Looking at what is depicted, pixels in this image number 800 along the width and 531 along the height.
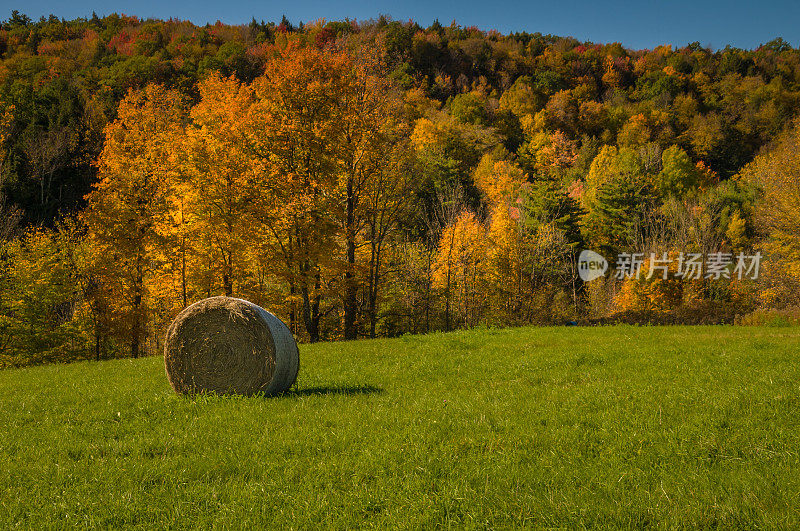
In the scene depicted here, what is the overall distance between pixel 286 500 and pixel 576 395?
5647 mm

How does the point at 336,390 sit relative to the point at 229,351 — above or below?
below

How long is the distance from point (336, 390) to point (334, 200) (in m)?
14.3

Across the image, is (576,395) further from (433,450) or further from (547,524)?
(547,524)

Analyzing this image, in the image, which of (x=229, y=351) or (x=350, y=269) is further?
(x=350, y=269)

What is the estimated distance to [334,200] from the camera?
23.6m

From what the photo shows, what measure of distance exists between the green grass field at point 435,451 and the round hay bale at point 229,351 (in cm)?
60

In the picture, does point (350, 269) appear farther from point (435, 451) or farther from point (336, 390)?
point (435, 451)

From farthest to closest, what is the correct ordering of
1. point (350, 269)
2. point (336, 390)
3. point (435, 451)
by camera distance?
point (350, 269), point (336, 390), point (435, 451)

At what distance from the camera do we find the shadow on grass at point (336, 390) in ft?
33.6

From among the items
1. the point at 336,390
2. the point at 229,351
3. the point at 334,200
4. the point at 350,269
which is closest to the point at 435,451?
the point at 336,390

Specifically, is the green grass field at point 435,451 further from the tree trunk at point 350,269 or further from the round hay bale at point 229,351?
the tree trunk at point 350,269

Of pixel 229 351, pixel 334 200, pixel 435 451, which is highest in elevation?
pixel 334 200

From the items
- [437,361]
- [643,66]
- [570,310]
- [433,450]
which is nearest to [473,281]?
[570,310]

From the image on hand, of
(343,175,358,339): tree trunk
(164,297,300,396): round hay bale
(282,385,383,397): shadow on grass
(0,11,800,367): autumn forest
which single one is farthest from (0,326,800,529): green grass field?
(0,11,800,367): autumn forest
